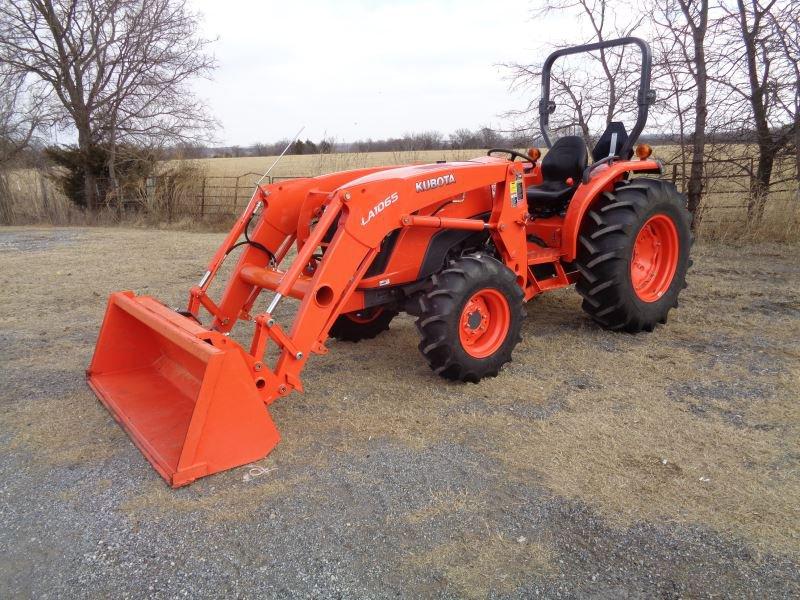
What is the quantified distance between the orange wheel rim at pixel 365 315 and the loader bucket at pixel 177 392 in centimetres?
150

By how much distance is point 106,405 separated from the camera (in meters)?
3.78

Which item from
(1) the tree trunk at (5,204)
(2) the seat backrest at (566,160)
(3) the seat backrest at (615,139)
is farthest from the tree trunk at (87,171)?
(3) the seat backrest at (615,139)

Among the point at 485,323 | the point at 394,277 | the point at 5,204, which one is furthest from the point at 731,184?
the point at 5,204

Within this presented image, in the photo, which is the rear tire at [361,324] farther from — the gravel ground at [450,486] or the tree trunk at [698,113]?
the tree trunk at [698,113]

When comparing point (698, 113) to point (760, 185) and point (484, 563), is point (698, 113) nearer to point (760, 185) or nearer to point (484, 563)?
point (760, 185)

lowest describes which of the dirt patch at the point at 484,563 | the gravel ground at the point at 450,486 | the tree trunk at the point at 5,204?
the dirt patch at the point at 484,563

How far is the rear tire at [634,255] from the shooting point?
481 centimetres

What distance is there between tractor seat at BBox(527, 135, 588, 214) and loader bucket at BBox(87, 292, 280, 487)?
3.04m

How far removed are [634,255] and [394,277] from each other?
8.08 ft

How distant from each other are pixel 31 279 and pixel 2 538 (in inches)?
251

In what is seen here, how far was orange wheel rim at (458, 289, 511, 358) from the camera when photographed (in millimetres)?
4117

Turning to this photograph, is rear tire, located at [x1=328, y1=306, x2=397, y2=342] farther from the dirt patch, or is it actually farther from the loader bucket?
the dirt patch

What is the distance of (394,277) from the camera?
161 inches

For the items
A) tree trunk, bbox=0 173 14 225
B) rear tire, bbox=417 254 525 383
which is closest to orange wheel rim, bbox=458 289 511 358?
rear tire, bbox=417 254 525 383
